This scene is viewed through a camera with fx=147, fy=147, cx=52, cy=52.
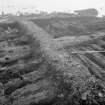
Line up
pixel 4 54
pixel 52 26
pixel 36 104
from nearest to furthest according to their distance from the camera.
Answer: pixel 36 104 < pixel 4 54 < pixel 52 26

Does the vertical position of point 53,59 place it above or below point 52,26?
below

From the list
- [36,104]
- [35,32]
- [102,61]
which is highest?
[35,32]

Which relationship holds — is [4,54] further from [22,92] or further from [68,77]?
[68,77]

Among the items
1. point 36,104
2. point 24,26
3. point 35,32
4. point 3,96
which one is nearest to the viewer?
point 36,104

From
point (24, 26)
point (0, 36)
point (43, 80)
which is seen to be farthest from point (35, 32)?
point (43, 80)

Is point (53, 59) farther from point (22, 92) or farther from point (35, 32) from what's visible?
point (35, 32)

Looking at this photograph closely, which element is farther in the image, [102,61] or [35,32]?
[35,32]

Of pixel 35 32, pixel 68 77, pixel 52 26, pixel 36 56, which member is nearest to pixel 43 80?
pixel 68 77

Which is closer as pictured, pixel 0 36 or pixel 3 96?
pixel 3 96

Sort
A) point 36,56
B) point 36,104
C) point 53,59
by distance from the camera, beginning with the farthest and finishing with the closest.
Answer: point 36,56
point 53,59
point 36,104
